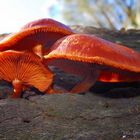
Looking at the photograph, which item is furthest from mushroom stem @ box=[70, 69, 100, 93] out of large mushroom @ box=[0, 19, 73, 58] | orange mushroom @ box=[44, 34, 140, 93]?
large mushroom @ box=[0, 19, 73, 58]

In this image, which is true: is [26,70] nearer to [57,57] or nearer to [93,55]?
[57,57]

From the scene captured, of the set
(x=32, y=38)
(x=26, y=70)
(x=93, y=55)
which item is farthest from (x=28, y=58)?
(x=93, y=55)

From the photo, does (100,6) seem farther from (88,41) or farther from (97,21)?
(88,41)

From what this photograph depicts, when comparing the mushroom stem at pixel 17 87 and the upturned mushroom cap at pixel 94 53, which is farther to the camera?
the mushroom stem at pixel 17 87

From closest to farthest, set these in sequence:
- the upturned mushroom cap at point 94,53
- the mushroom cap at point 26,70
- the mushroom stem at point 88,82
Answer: the upturned mushroom cap at point 94,53
the mushroom cap at point 26,70
the mushroom stem at point 88,82

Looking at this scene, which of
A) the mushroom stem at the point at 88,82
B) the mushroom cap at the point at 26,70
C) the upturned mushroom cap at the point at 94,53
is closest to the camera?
the upturned mushroom cap at the point at 94,53

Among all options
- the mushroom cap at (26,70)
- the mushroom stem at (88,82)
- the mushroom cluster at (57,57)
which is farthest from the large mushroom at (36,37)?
the mushroom stem at (88,82)

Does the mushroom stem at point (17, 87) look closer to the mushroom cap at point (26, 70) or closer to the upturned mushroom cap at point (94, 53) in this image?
the mushroom cap at point (26, 70)
